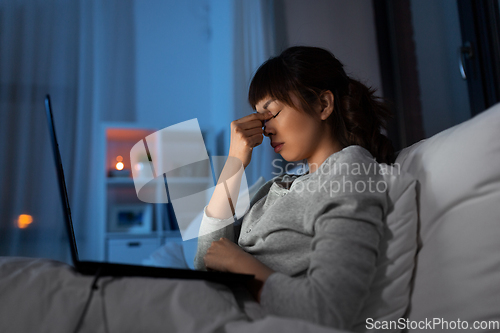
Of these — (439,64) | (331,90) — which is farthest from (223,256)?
(439,64)

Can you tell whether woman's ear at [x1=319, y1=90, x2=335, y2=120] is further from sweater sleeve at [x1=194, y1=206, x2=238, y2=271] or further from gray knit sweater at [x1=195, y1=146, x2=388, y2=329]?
sweater sleeve at [x1=194, y1=206, x2=238, y2=271]

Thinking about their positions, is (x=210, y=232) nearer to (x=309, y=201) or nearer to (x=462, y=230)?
(x=309, y=201)

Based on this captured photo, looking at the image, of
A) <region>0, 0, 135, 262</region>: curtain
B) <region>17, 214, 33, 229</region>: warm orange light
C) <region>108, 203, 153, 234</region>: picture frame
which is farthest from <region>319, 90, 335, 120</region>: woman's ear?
<region>17, 214, 33, 229</region>: warm orange light

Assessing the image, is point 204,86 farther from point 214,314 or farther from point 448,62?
point 214,314

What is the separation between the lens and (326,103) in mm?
946

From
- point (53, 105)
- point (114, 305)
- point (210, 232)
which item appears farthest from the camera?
point (53, 105)

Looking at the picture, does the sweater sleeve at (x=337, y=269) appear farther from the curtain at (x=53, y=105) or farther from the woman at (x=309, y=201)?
the curtain at (x=53, y=105)

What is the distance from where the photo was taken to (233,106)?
7.06 feet

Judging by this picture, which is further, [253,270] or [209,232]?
[209,232]

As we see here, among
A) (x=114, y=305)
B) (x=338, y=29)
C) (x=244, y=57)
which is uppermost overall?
(x=338, y=29)

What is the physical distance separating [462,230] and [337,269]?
238mm

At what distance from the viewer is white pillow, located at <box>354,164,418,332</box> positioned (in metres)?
0.62

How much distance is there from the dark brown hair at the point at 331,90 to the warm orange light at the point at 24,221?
5.64ft

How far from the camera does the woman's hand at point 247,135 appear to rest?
37.8 inches
